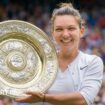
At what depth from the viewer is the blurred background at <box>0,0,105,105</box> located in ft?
29.8

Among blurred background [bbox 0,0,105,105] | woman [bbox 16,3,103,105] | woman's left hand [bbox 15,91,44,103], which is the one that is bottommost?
woman's left hand [bbox 15,91,44,103]

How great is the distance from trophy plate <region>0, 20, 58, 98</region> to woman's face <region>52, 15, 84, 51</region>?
0.31 feet

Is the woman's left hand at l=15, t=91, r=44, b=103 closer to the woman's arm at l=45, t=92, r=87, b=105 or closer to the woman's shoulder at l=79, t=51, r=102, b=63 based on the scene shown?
the woman's arm at l=45, t=92, r=87, b=105

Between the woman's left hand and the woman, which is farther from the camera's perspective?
the woman

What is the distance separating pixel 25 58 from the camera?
4.05 metres

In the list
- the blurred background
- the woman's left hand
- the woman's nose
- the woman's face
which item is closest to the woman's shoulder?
the woman's face

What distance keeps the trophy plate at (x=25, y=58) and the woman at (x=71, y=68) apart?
0.21 ft

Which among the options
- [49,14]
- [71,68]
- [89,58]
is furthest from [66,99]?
[49,14]

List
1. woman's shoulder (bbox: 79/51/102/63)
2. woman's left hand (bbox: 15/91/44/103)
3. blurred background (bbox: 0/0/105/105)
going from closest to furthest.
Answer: woman's left hand (bbox: 15/91/44/103) → woman's shoulder (bbox: 79/51/102/63) → blurred background (bbox: 0/0/105/105)

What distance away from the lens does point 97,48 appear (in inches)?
342

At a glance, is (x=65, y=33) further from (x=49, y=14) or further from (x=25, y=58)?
(x=49, y=14)

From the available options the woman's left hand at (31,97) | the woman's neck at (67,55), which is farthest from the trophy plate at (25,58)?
the woman's left hand at (31,97)

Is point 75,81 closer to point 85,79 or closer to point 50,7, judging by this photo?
point 85,79

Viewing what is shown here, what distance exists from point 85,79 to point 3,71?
524 millimetres
